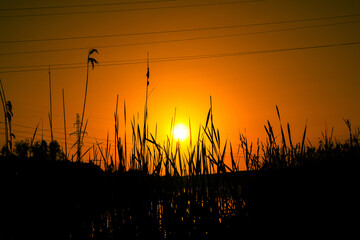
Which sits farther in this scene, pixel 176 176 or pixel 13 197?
pixel 13 197

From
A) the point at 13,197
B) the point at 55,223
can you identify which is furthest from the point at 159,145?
the point at 13,197

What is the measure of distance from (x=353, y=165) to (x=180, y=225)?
2.14 meters

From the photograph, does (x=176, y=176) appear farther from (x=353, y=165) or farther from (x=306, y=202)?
(x=353, y=165)

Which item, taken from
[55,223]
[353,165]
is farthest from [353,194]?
[55,223]

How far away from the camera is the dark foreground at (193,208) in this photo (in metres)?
1.80

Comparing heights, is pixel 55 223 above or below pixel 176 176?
below

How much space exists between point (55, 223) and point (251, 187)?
201 centimetres

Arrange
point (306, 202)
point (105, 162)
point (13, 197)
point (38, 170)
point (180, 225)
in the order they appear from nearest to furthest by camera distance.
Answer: point (180, 225) < point (306, 202) < point (105, 162) < point (13, 197) < point (38, 170)

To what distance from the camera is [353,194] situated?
2.03 m

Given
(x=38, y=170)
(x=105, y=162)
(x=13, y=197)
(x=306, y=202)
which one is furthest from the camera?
(x=38, y=170)

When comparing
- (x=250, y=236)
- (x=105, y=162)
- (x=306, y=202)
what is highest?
(x=105, y=162)

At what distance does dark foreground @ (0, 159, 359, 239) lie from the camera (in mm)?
1803

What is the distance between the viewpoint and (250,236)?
1.74m

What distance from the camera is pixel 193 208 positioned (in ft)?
6.66
